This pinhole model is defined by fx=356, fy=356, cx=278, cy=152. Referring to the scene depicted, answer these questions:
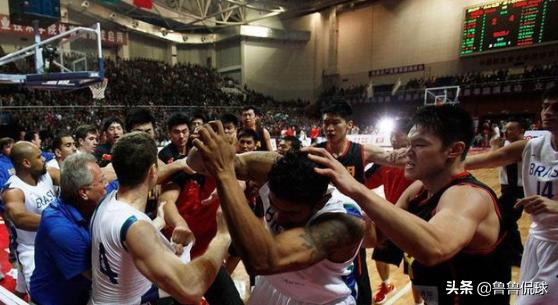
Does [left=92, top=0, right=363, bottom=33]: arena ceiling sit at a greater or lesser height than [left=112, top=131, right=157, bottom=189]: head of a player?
greater

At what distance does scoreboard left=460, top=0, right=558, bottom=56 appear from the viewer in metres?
19.1

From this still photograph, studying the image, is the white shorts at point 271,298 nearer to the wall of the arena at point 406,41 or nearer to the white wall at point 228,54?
the wall of the arena at point 406,41

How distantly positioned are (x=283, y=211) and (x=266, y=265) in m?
0.32

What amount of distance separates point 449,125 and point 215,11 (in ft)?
96.7

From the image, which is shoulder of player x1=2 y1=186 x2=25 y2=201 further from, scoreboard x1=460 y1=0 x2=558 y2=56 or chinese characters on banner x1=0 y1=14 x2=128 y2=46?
scoreboard x1=460 y1=0 x2=558 y2=56

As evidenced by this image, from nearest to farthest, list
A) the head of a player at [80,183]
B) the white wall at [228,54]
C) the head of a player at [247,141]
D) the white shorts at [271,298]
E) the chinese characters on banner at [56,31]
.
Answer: the white shorts at [271,298], the head of a player at [80,183], the head of a player at [247,141], the chinese characters on banner at [56,31], the white wall at [228,54]

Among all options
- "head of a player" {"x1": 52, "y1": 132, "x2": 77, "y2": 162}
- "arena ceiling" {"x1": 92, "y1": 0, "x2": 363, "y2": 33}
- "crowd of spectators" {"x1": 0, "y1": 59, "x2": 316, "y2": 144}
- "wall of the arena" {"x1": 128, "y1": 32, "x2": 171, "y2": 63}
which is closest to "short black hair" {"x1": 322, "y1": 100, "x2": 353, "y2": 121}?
"head of a player" {"x1": 52, "y1": 132, "x2": 77, "y2": 162}

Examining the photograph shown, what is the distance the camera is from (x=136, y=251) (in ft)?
5.49

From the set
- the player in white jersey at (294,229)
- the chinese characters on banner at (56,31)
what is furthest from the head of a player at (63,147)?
the chinese characters on banner at (56,31)

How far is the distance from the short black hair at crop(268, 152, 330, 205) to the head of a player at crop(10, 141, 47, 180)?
3.12 m

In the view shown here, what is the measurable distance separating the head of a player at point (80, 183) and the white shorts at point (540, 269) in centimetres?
306

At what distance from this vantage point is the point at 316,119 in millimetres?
27609

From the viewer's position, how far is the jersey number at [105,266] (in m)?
1.86

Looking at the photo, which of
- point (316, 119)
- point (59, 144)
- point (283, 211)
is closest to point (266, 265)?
point (283, 211)
